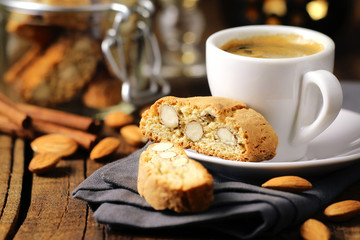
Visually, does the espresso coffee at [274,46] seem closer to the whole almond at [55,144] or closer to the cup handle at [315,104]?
the cup handle at [315,104]

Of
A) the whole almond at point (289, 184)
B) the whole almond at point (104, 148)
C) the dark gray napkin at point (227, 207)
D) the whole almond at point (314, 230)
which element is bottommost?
the whole almond at point (104, 148)

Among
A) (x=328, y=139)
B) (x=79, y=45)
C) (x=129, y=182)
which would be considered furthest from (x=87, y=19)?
(x=328, y=139)

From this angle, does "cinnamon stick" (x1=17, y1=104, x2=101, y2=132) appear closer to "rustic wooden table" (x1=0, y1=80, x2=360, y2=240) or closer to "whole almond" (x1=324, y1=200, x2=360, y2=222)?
"rustic wooden table" (x1=0, y1=80, x2=360, y2=240)

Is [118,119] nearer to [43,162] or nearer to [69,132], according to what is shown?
[69,132]

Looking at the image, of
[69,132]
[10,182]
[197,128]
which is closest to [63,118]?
[69,132]

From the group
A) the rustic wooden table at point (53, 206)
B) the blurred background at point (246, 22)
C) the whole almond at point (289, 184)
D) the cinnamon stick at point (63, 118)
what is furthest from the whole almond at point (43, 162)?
the blurred background at point (246, 22)

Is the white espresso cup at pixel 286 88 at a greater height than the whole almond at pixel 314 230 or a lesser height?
greater

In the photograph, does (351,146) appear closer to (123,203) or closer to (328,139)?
(328,139)
